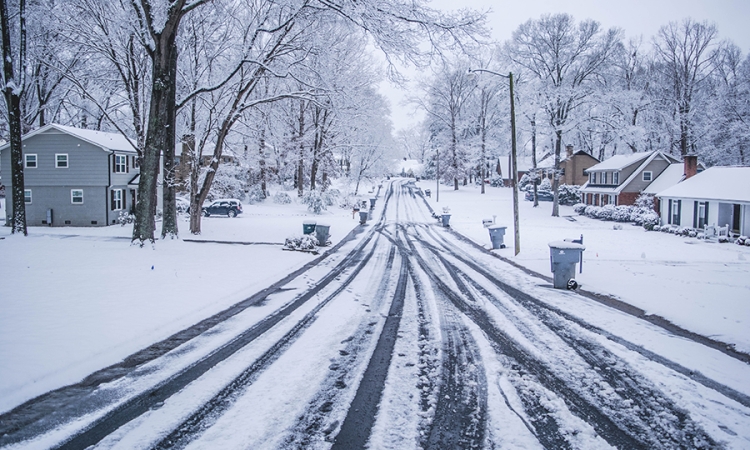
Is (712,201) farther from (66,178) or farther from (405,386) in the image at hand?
(66,178)

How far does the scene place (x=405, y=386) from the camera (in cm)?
560

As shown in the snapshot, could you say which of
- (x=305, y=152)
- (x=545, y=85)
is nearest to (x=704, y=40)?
(x=545, y=85)

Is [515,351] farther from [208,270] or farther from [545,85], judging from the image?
[545,85]

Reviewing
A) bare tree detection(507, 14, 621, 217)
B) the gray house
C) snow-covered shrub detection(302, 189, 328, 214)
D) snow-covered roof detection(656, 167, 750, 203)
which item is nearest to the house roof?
the gray house

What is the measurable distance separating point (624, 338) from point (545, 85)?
3188 centimetres

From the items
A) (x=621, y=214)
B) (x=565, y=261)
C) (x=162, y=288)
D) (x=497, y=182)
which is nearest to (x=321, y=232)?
(x=162, y=288)

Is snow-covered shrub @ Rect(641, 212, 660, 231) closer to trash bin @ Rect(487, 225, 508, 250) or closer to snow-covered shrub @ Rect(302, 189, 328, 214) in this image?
trash bin @ Rect(487, 225, 508, 250)

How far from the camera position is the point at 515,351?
6988 millimetres

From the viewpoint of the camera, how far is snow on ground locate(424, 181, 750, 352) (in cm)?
895

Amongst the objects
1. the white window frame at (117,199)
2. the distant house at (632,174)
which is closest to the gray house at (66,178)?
the white window frame at (117,199)

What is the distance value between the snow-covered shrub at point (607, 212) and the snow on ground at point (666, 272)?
12.4 feet

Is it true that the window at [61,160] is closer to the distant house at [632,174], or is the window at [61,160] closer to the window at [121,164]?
the window at [121,164]

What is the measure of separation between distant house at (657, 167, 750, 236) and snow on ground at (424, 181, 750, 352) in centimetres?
262

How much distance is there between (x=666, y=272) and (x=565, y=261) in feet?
15.1
